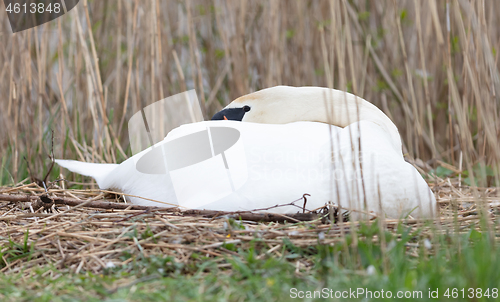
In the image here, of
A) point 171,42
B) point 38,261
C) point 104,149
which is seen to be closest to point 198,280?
point 38,261

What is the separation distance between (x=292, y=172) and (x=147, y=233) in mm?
633

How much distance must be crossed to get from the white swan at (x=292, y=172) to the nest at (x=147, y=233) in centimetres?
8

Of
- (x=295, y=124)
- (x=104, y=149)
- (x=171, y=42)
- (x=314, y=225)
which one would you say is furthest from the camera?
(x=171, y=42)

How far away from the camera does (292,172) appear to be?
197 centimetres

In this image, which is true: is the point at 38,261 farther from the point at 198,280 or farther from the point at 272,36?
the point at 272,36

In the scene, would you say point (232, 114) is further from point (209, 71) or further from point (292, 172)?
point (209, 71)

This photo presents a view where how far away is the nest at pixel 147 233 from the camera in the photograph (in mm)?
1701

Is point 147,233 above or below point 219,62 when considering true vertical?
below

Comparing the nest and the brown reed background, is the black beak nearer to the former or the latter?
the nest

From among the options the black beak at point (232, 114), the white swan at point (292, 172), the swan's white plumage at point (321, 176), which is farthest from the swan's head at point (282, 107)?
the swan's white plumage at point (321, 176)

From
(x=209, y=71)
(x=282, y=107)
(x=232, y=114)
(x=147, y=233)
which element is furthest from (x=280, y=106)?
(x=209, y=71)

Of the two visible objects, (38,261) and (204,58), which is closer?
(38,261)

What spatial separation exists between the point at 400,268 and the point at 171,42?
3527 millimetres

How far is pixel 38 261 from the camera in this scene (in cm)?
177
